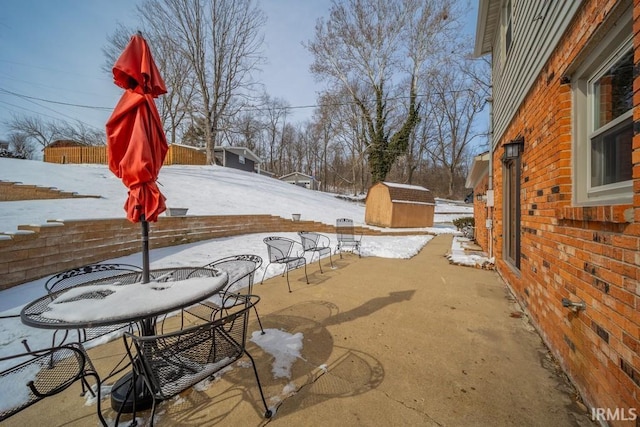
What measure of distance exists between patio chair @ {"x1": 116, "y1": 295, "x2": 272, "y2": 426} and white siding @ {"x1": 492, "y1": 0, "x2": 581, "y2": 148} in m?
3.58

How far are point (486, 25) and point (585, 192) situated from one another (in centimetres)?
604

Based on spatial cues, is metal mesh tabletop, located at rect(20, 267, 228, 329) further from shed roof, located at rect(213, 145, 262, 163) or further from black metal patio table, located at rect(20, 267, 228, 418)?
shed roof, located at rect(213, 145, 262, 163)

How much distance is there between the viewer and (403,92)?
78.9ft

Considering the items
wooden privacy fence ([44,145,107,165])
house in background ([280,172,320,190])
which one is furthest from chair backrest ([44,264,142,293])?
house in background ([280,172,320,190])

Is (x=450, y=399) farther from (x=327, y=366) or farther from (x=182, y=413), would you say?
(x=182, y=413)

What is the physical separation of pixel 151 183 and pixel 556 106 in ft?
12.0

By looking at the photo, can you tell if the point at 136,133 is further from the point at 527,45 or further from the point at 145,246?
the point at 527,45

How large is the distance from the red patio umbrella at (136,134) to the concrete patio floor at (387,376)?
1.29 meters

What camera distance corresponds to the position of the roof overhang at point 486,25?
5.72 meters

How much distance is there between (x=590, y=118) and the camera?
2.26 m

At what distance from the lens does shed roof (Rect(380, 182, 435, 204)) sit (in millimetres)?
13863

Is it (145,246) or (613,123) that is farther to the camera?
(145,246)

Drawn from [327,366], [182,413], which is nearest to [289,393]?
[327,366]

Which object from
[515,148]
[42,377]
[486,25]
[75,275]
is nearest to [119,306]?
[42,377]
